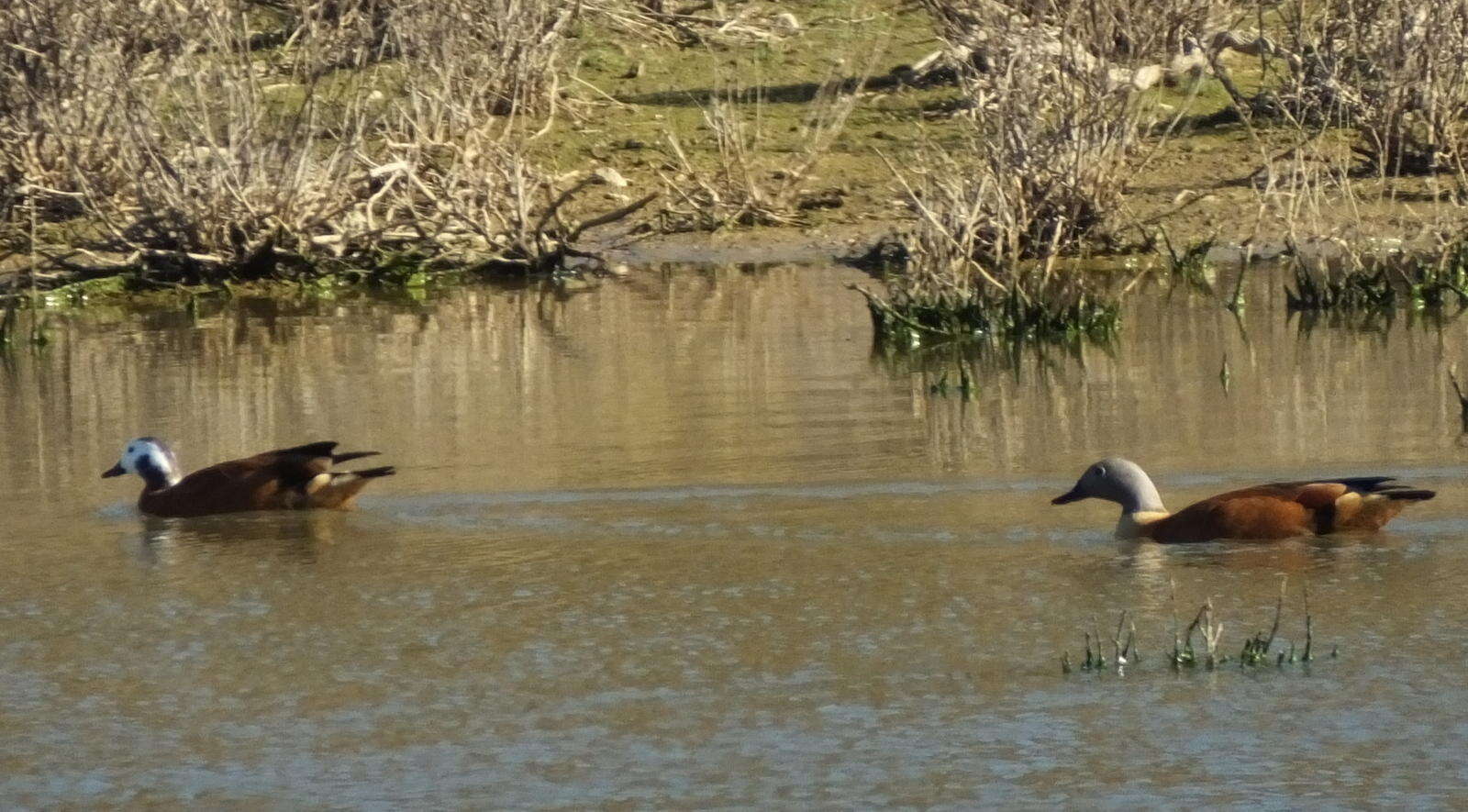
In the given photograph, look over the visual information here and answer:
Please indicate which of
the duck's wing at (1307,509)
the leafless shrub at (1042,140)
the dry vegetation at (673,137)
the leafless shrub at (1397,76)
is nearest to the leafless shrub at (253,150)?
the dry vegetation at (673,137)

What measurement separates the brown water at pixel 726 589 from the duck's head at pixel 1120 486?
14 centimetres

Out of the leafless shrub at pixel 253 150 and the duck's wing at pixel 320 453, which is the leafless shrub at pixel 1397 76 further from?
the duck's wing at pixel 320 453

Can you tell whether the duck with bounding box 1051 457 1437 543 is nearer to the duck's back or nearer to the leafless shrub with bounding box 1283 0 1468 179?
the duck's back

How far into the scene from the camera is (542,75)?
18453mm

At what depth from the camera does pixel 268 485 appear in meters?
8.85

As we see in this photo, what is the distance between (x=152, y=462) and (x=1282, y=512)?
3989mm

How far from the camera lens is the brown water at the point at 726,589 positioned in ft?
17.9

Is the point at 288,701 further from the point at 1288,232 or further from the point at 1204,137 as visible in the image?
the point at 1204,137

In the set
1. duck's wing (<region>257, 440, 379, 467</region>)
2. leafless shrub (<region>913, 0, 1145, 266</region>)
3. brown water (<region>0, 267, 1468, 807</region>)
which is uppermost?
leafless shrub (<region>913, 0, 1145, 266</region>)

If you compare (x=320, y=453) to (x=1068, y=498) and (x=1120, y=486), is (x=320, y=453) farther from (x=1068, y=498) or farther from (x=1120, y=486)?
(x=1120, y=486)

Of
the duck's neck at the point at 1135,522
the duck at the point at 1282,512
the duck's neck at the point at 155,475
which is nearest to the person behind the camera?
the duck at the point at 1282,512

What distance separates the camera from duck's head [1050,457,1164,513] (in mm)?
7797

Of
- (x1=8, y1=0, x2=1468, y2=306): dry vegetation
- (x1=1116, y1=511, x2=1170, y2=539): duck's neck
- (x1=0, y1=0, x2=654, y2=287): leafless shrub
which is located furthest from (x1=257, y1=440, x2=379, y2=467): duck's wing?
(x1=0, y1=0, x2=654, y2=287): leafless shrub

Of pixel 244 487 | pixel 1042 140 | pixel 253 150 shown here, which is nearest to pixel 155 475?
pixel 244 487
